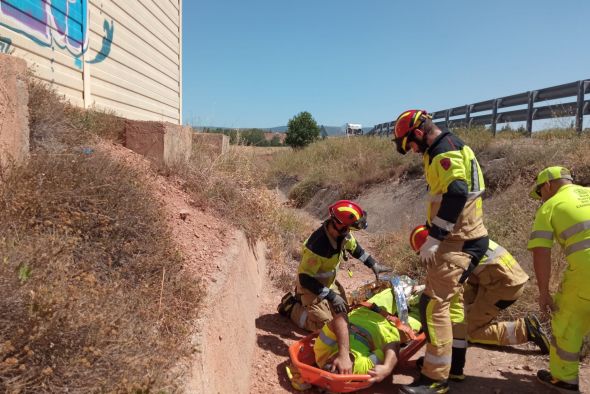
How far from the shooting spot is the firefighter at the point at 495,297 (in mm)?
3904

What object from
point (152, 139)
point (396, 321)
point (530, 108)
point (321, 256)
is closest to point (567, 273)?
point (396, 321)

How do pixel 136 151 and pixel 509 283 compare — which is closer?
pixel 509 283

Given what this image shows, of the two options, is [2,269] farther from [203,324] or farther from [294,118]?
[294,118]

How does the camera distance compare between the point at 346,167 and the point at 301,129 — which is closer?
the point at 346,167

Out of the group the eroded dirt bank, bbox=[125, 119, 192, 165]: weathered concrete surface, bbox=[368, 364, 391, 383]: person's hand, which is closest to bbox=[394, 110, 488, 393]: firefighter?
bbox=[368, 364, 391, 383]: person's hand

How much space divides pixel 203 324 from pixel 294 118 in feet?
135

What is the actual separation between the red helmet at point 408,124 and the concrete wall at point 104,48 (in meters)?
3.67

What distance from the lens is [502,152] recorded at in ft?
31.3

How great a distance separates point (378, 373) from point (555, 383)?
4.58 ft

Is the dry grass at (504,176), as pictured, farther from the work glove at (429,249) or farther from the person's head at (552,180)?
the work glove at (429,249)

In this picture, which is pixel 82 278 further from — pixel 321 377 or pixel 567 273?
pixel 567 273

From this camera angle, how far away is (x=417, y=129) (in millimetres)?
3594

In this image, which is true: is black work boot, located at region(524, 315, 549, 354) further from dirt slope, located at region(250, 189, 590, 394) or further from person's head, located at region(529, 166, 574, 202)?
person's head, located at region(529, 166, 574, 202)

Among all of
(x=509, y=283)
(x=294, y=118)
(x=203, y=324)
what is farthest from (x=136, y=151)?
(x=294, y=118)
